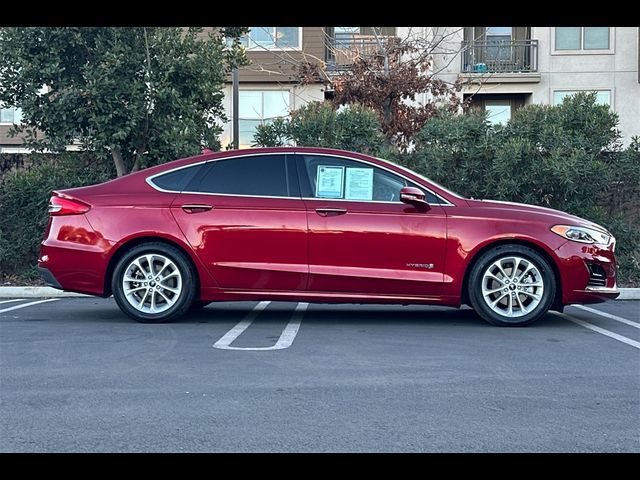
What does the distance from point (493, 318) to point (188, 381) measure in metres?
3.36

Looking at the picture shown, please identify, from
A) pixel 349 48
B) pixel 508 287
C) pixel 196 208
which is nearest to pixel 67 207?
pixel 196 208

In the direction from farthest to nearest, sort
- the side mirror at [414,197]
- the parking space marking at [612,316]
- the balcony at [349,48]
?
1. the balcony at [349,48]
2. the parking space marking at [612,316]
3. the side mirror at [414,197]

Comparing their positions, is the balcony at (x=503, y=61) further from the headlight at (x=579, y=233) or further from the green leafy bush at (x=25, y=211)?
the headlight at (x=579, y=233)

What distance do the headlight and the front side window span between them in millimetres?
1151

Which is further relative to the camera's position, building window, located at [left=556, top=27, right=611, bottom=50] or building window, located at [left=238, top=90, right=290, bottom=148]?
building window, located at [left=238, top=90, right=290, bottom=148]

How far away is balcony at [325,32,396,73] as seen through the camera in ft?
62.3

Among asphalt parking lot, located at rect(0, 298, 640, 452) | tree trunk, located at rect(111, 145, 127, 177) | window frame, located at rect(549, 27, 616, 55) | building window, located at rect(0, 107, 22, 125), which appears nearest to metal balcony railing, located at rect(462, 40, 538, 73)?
window frame, located at rect(549, 27, 616, 55)

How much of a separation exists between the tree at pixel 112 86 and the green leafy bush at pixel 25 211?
486 millimetres

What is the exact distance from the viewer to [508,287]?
8.22 metres

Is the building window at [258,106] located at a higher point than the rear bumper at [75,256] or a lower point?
higher

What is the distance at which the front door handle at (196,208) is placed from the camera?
833cm

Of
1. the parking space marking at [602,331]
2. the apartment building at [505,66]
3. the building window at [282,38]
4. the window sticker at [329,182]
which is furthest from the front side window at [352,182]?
the building window at [282,38]

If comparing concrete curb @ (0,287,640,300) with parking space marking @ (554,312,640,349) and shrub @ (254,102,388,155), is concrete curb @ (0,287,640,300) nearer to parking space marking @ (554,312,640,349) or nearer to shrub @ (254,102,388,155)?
shrub @ (254,102,388,155)

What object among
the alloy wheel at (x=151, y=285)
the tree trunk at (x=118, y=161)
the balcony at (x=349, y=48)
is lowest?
the alloy wheel at (x=151, y=285)
